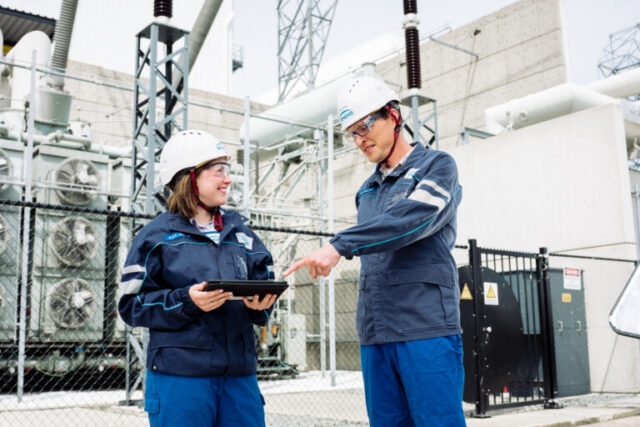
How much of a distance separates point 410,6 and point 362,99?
8.14m

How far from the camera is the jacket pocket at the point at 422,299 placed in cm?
238

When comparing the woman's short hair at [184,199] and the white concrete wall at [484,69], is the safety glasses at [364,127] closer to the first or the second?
the woman's short hair at [184,199]

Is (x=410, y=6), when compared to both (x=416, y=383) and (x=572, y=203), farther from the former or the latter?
(x=416, y=383)

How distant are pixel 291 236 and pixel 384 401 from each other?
1319 centimetres

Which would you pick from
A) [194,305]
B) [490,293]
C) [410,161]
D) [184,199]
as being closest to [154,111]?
[490,293]

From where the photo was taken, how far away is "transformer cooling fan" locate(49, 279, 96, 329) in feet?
36.8

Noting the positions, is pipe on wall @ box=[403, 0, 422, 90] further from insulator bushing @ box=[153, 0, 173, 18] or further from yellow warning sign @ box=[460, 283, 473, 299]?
yellow warning sign @ box=[460, 283, 473, 299]

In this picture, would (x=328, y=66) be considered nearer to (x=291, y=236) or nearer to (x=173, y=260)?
(x=291, y=236)

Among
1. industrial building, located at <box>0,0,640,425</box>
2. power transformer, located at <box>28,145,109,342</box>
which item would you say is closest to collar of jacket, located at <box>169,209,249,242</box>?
industrial building, located at <box>0,0,640,425</box>

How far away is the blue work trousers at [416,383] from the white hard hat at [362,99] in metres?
0.92

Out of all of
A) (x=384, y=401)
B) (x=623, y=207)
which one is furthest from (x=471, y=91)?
(x=384, y=401)

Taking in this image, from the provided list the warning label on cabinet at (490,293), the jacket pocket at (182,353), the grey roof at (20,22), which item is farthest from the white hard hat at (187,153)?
the grey roof at (20,22)

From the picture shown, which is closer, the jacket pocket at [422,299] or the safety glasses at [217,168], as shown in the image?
the jacket pocket at [422,299]

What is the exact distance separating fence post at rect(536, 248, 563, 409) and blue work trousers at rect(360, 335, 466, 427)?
5.63 metres
